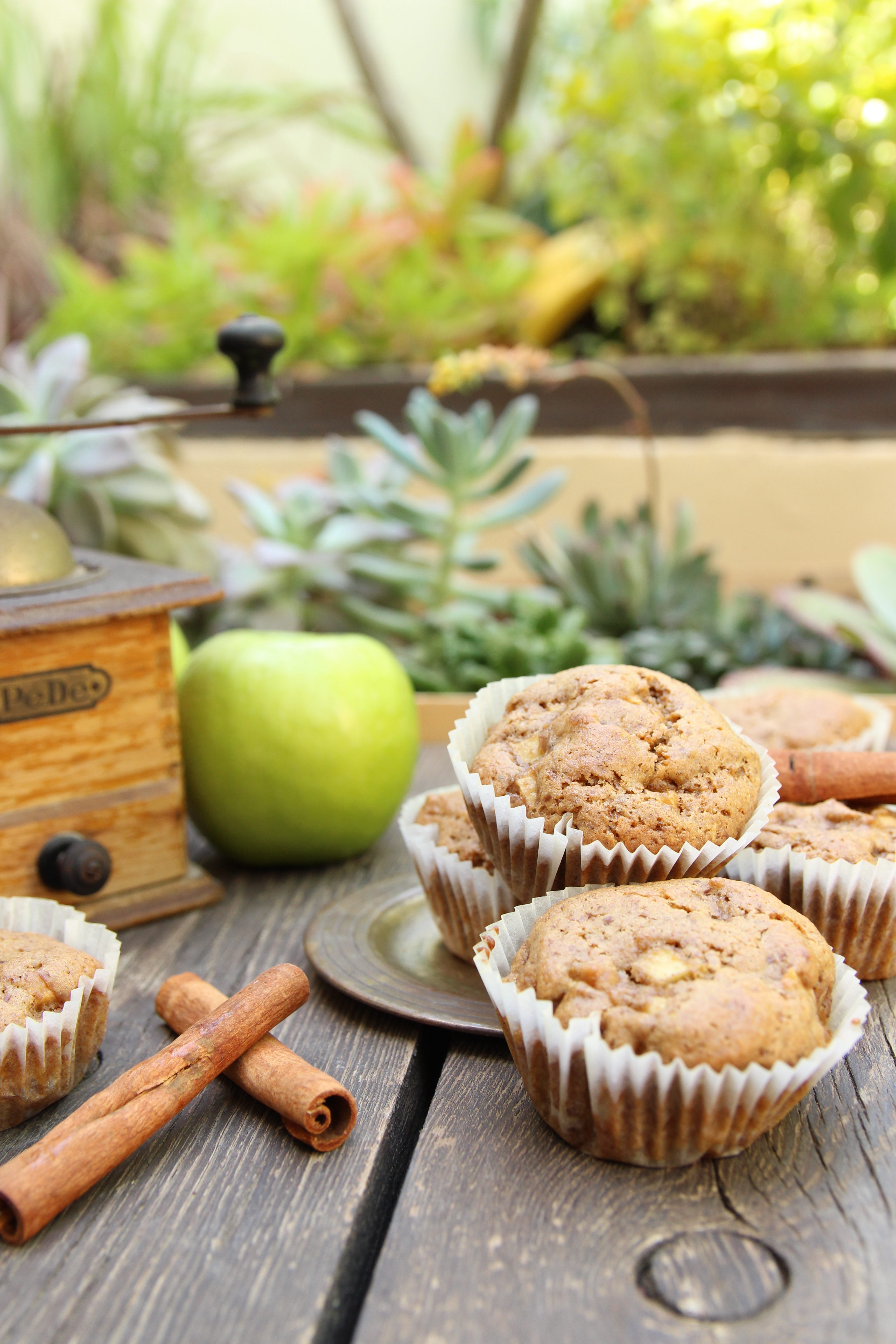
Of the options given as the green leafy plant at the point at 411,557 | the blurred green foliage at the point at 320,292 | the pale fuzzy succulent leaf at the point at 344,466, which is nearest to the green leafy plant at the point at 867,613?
the green leafy plant at the point at 411,557

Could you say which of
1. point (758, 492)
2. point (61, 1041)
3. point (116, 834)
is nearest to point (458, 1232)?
point (61, 1041)

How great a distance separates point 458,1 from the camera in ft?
16.6

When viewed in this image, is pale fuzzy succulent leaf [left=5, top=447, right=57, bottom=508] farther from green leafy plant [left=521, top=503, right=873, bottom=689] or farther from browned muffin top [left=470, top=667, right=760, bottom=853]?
browned muffin top [left=470, top=667, right=760, bottom=853]

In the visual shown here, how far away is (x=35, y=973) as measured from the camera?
1003 millimetres

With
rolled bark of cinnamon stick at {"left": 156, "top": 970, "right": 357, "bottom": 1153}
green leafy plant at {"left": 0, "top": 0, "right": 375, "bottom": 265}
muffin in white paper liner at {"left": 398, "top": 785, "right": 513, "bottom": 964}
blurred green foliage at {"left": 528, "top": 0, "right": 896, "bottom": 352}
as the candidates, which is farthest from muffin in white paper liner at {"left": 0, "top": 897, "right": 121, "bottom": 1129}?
green leafy plant at {"left": 0, "top": 0, "right": 375, "bottom": 265}

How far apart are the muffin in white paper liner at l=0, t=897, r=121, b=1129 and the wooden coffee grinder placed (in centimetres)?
26

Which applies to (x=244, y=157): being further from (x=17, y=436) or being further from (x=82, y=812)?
(x=82, y=812)

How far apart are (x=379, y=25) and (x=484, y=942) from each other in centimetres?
522

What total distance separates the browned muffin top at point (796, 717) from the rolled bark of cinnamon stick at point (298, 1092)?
0.71 m

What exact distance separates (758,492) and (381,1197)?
9.01 ft

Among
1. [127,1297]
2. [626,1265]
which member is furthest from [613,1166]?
[127,1297]

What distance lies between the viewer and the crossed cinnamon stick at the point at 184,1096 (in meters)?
0.83

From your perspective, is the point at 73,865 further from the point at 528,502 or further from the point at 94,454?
the point at 528,502

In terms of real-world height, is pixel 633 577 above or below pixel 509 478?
below
